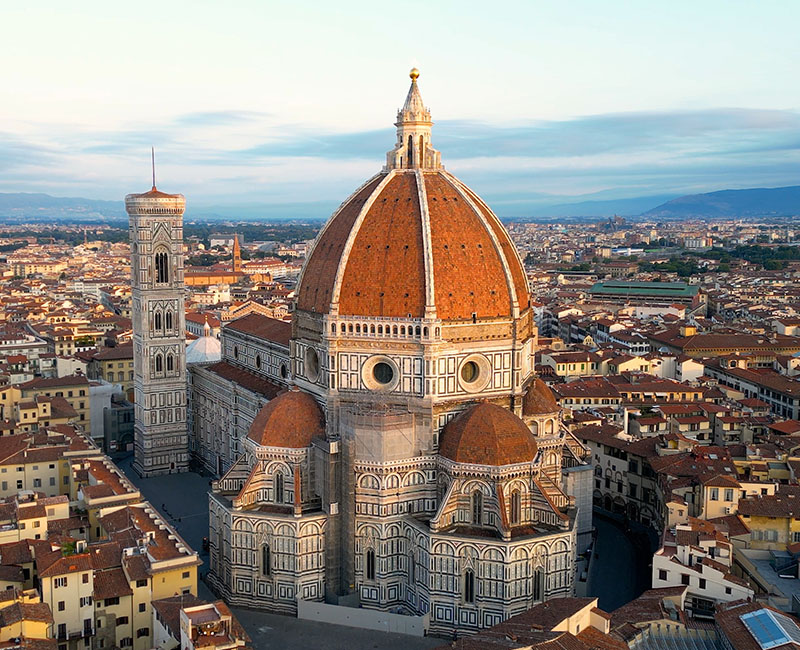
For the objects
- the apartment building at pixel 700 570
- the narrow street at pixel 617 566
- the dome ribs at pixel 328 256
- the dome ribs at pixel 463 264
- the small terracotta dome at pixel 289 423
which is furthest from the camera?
the dome ribs at pixel 328 256

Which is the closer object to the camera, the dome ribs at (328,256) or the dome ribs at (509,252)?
the dome ribs at (328,256)

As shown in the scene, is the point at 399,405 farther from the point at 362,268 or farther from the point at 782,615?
the point at 782,615

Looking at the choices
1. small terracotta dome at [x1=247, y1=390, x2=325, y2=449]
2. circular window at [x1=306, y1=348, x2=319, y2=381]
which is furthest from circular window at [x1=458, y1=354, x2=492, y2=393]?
circular window at [x1=306, y1=348, x2=319, y2=381]

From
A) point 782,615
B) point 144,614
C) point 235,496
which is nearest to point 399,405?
point 235,496

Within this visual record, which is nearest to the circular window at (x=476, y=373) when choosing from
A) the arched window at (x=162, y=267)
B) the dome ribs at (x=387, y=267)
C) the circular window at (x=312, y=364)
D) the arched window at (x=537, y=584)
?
the dome ribs at (x=387, y=267)

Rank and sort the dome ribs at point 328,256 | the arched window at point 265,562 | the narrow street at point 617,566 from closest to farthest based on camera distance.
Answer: the arched window at point 265,562
the narrow street at point 617,566
the dome ribs at point 328,256

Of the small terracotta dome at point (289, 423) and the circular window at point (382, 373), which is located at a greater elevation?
the circular window at point (382, 373)

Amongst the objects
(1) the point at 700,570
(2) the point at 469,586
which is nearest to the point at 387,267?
(2) the point at 469,586

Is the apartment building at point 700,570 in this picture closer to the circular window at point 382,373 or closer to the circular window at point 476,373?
the circular window at point 476,373
